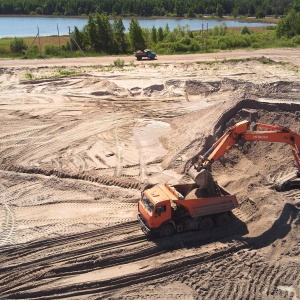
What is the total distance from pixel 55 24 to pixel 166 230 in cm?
7557

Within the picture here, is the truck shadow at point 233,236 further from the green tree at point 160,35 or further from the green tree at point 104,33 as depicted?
the green tree at point 160,35

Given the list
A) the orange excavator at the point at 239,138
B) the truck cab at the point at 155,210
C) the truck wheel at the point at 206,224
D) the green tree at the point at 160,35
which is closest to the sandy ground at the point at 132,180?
the truck wheel at the point at 206,224

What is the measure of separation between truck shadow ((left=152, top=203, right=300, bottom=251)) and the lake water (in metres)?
59.4

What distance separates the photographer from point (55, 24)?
3233 inches

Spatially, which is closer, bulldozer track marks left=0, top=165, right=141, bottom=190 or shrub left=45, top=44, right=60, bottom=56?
bulldozer track marks left=0, top=165, right=141, bottom=190

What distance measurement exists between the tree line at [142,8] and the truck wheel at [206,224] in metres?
83.9

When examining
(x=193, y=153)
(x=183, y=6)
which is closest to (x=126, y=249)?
(x=193, y=153)

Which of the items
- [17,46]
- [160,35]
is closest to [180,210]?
[17,46]

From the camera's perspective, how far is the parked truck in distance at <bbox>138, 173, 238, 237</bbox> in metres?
13.0

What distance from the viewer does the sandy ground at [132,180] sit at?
1177cm

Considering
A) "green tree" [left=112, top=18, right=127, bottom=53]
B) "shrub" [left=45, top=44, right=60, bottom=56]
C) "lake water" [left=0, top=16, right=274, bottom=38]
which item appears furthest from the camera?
"lake water" [left=0, top=16, right=274, bottom=38]

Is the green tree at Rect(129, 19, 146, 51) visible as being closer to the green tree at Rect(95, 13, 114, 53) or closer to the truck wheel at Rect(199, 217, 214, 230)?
the green tree at Rect(95, 13, 114, 53)

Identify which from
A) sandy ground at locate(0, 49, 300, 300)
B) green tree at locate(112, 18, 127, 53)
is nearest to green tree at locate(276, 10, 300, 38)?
green tree at locate(112, 18, 127, 53)

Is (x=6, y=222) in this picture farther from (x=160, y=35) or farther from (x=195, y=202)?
(x=160, y=35)
